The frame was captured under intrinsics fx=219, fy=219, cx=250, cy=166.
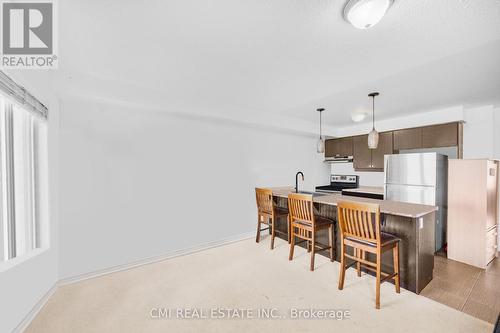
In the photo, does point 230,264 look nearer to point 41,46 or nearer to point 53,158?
point 53,158

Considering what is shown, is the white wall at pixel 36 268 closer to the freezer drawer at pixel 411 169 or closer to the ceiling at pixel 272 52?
the ceiling at pixel 272 52

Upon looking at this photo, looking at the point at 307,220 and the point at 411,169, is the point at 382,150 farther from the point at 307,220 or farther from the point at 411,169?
the point at 307,220

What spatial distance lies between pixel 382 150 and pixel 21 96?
17.6 ft

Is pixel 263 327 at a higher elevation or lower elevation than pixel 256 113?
lower

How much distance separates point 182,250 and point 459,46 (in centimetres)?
393

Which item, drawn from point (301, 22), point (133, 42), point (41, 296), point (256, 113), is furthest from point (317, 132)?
point (41, 296)

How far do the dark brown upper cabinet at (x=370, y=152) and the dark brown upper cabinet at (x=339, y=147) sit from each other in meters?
0.15

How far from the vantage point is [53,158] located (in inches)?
93.5

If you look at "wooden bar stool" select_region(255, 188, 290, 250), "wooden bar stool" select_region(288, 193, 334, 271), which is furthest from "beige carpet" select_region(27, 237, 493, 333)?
"wooden bar stool" select_region(255, 188, 290, 250)

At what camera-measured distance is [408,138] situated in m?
4.15

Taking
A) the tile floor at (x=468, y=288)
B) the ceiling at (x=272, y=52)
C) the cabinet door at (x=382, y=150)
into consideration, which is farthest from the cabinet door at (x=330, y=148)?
the tile floor at (x=468, y=288)

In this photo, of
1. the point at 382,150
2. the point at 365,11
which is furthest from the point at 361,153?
the point at 365,11

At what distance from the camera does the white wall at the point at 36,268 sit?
5.40 ft

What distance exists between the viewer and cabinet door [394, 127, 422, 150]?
402 cm
